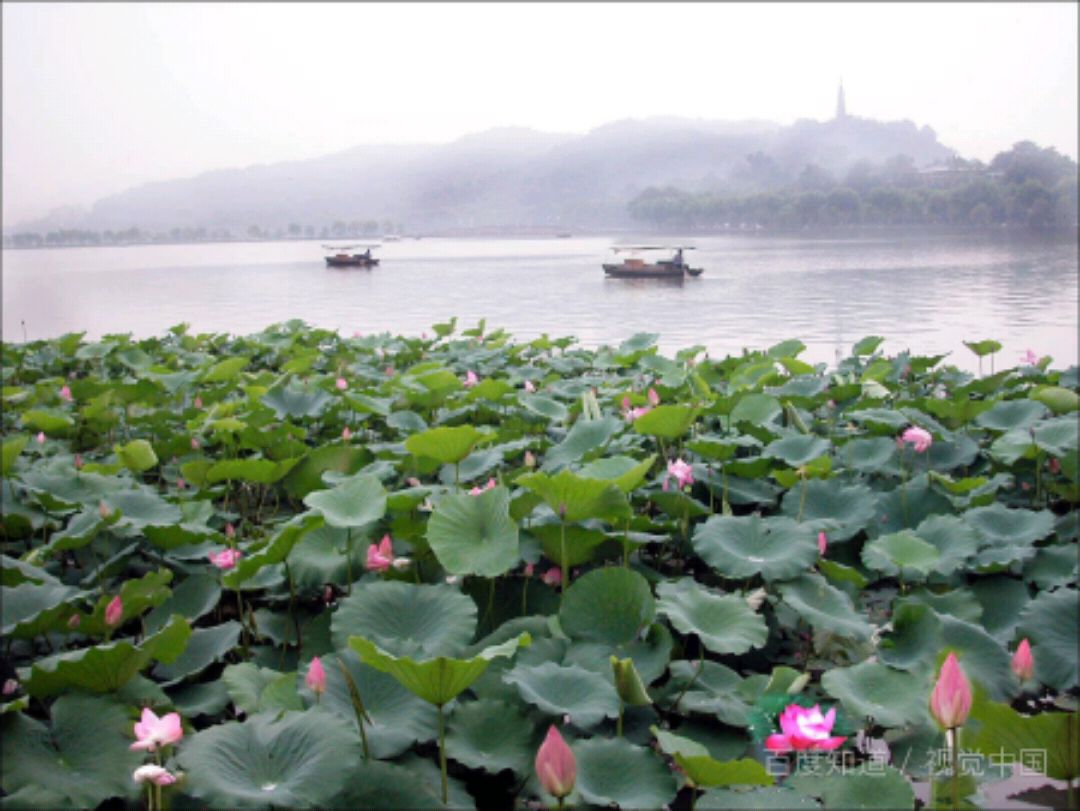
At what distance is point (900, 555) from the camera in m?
1.39

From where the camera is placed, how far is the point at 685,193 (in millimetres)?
37031

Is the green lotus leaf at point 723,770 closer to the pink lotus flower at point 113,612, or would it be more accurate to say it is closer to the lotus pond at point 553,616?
the lotus pond at point 553,616

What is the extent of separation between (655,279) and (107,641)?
13.6 meters

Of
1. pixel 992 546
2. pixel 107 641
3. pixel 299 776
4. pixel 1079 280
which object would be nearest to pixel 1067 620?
pixel 992 546

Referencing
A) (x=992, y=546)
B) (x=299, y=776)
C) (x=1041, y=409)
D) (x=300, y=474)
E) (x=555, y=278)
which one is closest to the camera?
(x=299, y=776)

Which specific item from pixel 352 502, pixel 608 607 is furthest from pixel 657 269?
pixel 608 607

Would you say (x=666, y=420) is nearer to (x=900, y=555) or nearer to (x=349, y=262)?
(x=900, y=555)

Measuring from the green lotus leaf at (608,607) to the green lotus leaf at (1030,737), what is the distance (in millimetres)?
420

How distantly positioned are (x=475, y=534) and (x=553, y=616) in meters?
0.16

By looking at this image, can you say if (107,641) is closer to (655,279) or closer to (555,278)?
(655,279)

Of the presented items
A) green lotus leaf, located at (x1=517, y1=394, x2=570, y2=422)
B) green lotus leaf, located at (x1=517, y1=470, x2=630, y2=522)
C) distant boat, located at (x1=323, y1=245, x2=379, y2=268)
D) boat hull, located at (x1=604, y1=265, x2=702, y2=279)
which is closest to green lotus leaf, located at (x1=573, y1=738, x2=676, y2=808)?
green lotus leaf, located at (x1=517, y1=470, x2=630, y2=522)

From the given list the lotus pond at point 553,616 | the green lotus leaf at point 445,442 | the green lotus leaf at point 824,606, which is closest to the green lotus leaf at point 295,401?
the lotus pond at point 553,616

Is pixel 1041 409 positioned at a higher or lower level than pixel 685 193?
lower

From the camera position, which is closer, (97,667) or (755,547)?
(97,667)
